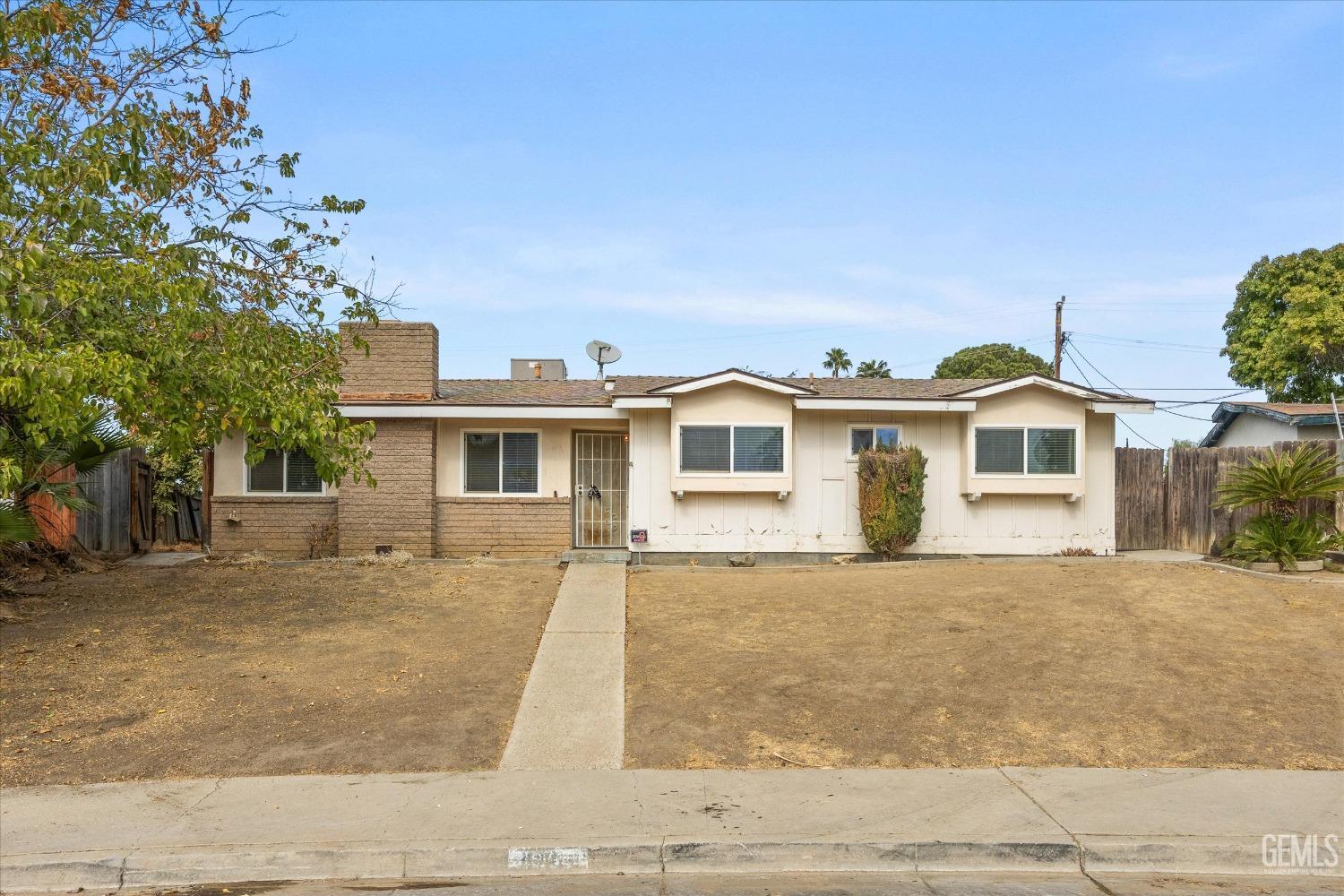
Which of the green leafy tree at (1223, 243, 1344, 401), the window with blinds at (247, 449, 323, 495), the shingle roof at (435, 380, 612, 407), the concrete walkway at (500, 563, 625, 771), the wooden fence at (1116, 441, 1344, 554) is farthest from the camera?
the green leafy tree at (1223, 243, 1344, 401)

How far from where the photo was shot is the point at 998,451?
639 inches

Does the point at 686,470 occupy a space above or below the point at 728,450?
below

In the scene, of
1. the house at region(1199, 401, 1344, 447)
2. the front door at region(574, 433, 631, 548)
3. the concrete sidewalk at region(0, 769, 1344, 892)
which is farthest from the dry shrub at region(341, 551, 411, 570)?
the house at region(1199, 401, 1344, 447)

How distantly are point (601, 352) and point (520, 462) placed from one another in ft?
12.8

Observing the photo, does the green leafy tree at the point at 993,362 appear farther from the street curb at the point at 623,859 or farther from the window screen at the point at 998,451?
the street curb at the point at 623,859

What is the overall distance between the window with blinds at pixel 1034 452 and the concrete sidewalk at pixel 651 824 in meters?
9.66

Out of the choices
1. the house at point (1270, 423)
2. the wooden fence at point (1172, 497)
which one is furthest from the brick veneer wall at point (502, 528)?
the house at point (1270, 423)

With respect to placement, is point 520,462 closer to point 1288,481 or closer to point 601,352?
point 601,352

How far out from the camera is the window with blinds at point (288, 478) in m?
16.8

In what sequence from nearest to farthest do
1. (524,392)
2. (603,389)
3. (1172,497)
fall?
(1172,497)
(524,392)
(603,389)

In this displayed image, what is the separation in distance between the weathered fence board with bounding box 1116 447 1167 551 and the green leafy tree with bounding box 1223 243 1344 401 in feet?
54.2

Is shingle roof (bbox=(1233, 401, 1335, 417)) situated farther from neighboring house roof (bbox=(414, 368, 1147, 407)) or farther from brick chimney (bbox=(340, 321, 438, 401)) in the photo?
brick chimney (bbox=(340, 321, 438, 401))

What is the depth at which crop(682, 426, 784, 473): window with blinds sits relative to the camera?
16.0m

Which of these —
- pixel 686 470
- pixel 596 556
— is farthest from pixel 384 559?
pixel 686 470
